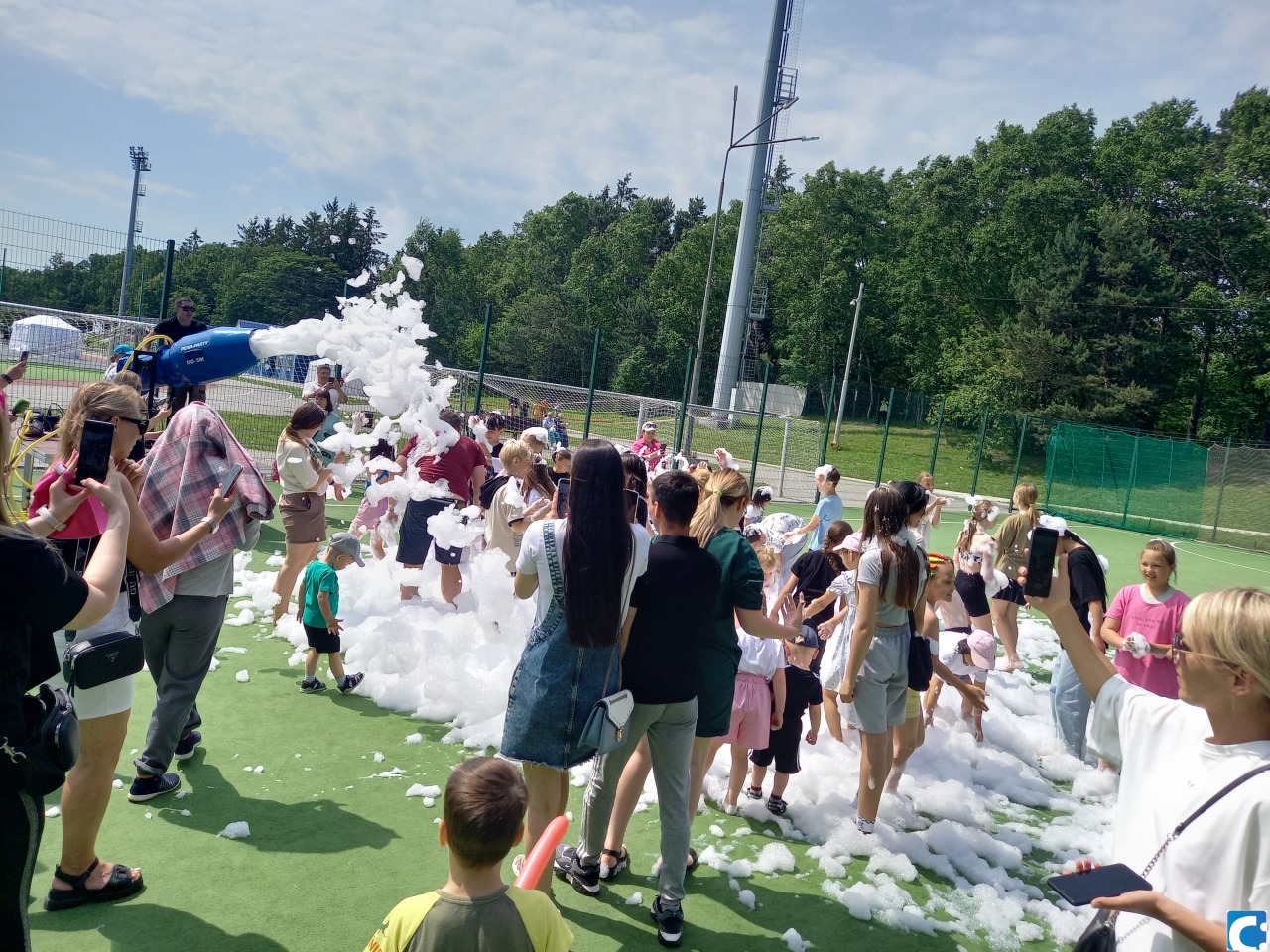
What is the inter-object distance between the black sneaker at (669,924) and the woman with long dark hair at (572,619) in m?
0.55

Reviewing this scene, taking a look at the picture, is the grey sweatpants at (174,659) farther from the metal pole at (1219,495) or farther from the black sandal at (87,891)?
the metal pole at (1219,495)

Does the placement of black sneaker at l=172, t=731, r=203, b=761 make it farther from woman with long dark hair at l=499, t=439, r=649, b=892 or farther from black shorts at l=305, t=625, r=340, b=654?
woman with long dark hair at l=499, t=439, r=649, b=892

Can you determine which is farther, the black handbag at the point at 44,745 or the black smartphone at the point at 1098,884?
the black handbag at the point at 44,745

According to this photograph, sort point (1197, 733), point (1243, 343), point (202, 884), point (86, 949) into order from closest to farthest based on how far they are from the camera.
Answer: point (1197, 733), point (86, 949), point (202, 884), point (1243, 343)

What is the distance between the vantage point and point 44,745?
201 cm

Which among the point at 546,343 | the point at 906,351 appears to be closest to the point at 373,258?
the point at 546,343

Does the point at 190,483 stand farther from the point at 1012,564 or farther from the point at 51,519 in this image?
the point at 1012,564

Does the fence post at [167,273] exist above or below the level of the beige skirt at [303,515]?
above

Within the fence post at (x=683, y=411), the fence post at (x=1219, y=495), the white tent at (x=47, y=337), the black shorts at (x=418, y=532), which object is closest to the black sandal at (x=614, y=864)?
the black shorts at (x=418, y=532)

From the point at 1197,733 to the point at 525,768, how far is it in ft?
7.13

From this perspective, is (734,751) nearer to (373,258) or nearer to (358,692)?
(358,692)

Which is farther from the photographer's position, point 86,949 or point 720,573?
point 720,573

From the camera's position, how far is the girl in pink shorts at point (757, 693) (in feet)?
13.7

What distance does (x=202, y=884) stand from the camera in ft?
10.8
